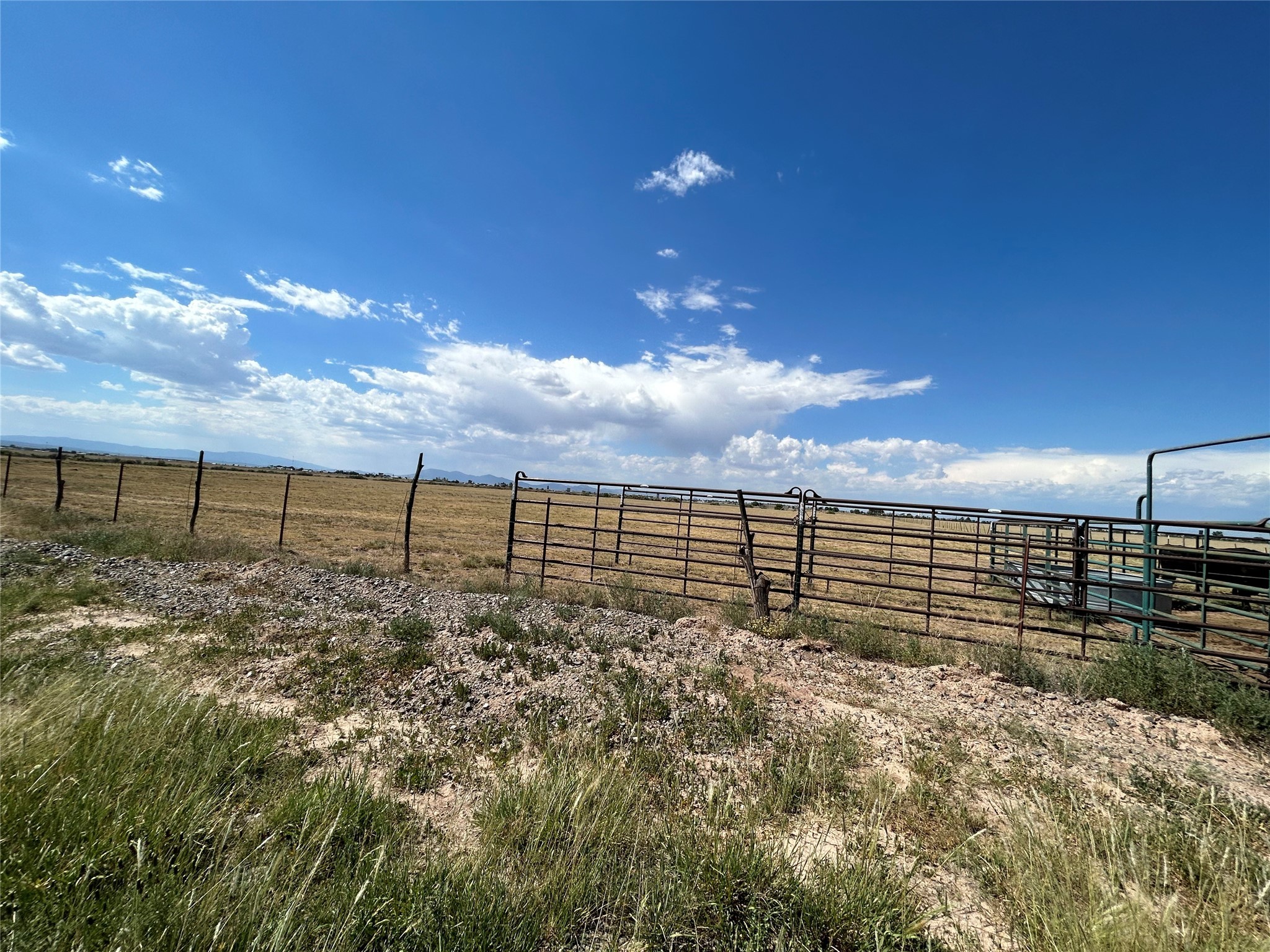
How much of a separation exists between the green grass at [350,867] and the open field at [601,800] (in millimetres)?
17

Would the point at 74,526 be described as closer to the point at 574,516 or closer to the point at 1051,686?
the point at 1051,686

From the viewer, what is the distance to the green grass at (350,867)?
204 cm

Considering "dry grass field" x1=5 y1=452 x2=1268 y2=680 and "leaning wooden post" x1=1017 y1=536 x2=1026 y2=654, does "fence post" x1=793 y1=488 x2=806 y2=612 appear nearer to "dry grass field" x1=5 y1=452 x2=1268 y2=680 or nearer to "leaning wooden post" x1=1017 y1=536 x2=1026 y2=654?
"dry grass field" x1=5 y1=452 x2=1268 y2=680

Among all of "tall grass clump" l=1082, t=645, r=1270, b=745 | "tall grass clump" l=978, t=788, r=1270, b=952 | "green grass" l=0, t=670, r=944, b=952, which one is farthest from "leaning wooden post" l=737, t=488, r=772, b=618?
"green grass" l=0, t=670, r=944, b=952

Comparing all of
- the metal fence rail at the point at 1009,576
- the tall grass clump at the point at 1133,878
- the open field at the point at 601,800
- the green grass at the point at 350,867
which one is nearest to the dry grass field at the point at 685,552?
the metal fence rail at the point at 1009,576

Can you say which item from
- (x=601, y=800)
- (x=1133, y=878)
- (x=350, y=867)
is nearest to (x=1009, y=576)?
(x=1133, y=878)

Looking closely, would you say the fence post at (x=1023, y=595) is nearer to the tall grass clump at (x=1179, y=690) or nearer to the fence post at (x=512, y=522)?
the tall grass clump at (x=1179, y=690)

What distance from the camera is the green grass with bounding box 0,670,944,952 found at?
2035mm

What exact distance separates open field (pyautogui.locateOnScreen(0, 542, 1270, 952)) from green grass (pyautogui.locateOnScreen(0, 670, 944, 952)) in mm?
17

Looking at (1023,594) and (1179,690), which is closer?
(1179,690)

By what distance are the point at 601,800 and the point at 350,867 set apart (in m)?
1.38

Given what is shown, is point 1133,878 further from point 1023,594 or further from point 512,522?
point 512,522

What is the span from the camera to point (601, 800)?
3.09m

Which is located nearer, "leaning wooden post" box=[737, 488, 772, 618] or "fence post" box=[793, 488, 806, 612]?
"leaning wooden post" box=[737, 488, 772, 618]
